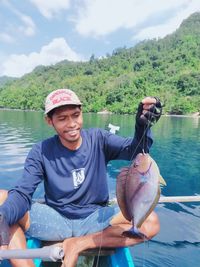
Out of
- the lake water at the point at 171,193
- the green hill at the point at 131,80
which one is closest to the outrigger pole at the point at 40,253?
the lake water at the point at 171,193

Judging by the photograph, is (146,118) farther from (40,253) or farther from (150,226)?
(40,253)

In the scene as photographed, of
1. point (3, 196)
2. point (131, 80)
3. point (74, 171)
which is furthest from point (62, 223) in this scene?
point (131, 80)

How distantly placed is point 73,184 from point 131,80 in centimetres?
9175

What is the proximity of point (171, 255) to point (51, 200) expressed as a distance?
8.66 ft

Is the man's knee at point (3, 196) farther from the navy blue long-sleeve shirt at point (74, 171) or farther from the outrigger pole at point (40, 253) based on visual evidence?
the outrigger pole at point (40, 253)

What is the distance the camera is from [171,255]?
5.05m

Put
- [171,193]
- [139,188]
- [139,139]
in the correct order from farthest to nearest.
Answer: [171,193] → [139,139] → [139,188]

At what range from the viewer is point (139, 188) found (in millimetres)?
2400

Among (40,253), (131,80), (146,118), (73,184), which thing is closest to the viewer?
(40,253)

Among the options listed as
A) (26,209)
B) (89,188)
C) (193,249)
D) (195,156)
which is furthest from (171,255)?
(195,156)

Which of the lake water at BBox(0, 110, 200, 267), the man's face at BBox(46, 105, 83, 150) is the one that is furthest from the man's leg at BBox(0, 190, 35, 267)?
the lake water at BBox(0, 110, 200, 267)

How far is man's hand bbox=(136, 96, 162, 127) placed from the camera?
8.67 feet

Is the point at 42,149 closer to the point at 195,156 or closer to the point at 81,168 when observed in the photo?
the point at 81,168

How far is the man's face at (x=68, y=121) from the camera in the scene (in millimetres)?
3057
